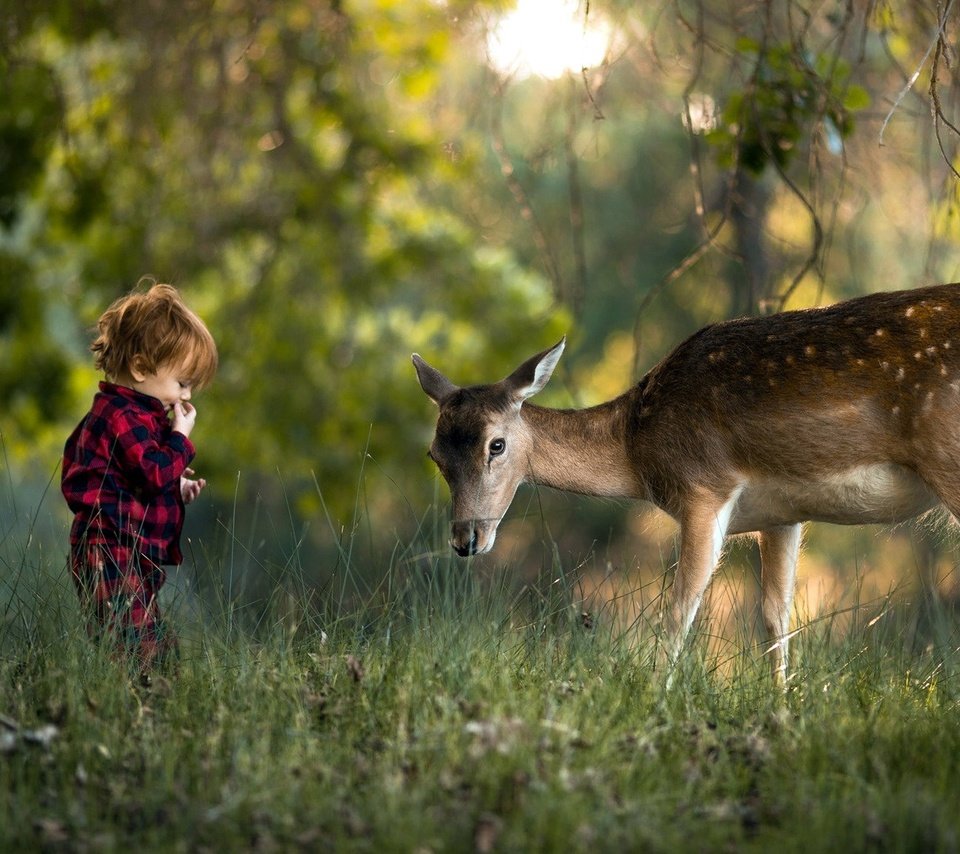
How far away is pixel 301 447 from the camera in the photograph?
14.3 meters

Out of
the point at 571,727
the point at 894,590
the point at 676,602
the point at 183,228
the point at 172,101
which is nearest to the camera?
the point at 571,727

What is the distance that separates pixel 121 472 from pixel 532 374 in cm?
216

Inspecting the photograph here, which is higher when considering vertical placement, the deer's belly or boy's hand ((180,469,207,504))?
the deer's belly

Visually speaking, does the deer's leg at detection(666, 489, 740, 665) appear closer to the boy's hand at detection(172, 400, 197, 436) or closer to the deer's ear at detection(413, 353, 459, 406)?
the deer's ear at detection(413, 353, 459, 406)

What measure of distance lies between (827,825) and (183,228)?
36.2 feet

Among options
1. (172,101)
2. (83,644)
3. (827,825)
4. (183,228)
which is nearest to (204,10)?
(172,101)

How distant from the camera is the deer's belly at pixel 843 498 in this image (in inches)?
248

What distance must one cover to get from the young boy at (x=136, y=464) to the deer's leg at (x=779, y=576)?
9.43 feet

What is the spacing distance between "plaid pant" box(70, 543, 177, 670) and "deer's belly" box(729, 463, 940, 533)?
8.81ft

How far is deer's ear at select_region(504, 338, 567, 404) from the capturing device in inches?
277

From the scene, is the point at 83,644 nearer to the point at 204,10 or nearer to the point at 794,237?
the point at 204,10

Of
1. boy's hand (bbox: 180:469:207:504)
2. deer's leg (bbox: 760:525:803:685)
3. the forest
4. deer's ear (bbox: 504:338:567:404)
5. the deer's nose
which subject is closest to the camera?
the forest

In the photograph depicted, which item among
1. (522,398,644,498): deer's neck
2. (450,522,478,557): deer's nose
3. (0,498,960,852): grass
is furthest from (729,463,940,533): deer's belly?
(450,522,478,557): deer's nose

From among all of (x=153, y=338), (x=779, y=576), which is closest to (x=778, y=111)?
(x=779, y=576)
